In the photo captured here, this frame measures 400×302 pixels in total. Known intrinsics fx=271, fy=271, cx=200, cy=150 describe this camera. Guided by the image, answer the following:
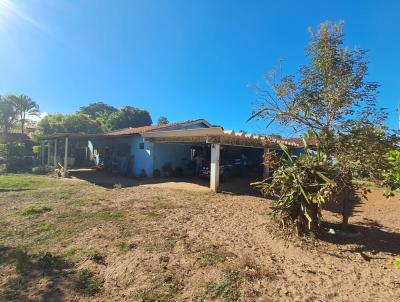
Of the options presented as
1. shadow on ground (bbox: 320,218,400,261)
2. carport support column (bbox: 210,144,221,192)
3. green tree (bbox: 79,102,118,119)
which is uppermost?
green tree (bbox: 79,102,118,119)

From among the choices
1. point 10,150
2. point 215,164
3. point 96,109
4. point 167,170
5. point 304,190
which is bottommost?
point 167,170

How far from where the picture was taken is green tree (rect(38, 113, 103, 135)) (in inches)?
1241

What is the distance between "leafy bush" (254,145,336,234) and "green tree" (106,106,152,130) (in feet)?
129

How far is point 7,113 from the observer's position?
3309cm

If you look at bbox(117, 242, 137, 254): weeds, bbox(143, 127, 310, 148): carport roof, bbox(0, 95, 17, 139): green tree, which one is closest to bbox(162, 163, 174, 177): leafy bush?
bbox(143, 127, 310, 148): carport roof

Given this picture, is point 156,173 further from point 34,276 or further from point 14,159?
point 14,159

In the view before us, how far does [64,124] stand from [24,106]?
21.7 ft

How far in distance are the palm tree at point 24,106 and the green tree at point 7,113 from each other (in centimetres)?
41

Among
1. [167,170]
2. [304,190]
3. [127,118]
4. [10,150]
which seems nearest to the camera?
[304,190]

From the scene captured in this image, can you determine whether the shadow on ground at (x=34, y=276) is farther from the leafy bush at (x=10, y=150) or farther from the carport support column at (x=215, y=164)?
the leafy bush at (x=10, y=150)

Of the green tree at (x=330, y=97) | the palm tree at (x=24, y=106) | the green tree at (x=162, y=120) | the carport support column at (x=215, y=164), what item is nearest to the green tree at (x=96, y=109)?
the green tree at (x=162, y=120)

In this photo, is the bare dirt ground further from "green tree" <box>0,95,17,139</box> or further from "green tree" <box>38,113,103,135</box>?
"green tree" <box>0,95,17,139</box>

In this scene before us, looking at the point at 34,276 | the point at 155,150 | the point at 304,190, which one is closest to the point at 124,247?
the point at 34,276

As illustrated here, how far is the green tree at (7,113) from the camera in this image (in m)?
32.7
